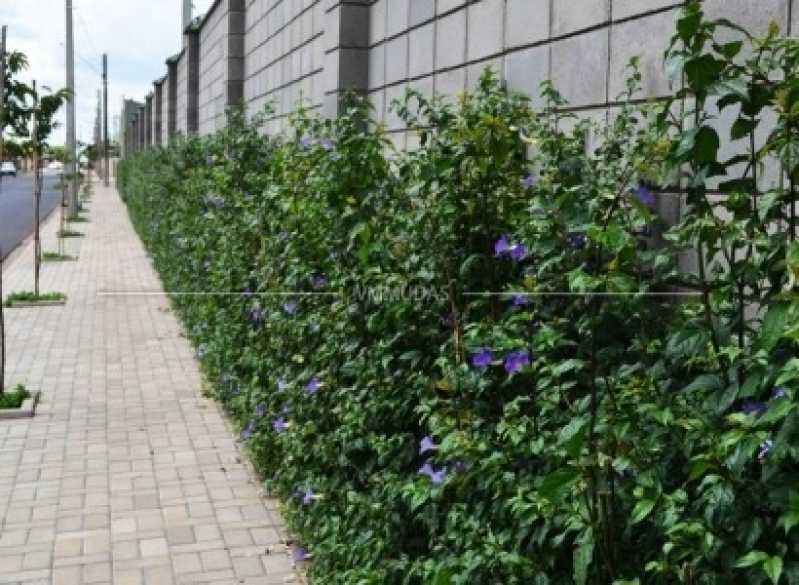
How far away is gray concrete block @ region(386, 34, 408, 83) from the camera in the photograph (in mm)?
5430

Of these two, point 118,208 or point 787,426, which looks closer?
point 787,426

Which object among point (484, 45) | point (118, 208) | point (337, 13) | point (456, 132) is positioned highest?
point (337, 13)

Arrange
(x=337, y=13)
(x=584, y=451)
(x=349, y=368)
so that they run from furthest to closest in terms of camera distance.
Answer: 1. (x=337, y=13)
2. (x=349, y=368)
3. (x=584, y=451)

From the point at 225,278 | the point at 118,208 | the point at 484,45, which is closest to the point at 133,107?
the point at 118,208

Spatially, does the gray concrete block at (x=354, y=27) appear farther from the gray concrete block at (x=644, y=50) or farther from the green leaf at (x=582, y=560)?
the green leaf at (x=582, y=560)

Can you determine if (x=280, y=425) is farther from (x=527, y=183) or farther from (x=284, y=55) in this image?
(x=284, y=55)

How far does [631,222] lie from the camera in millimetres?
2477

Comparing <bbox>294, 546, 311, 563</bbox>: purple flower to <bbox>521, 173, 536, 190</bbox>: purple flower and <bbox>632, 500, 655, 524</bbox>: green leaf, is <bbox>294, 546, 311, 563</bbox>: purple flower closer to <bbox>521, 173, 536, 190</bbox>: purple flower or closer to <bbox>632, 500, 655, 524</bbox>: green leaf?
<bbox>521, 173, 536, 190</bbox>: purple flower

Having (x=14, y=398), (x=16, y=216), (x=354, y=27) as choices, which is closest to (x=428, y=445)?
(x=354, y=27)

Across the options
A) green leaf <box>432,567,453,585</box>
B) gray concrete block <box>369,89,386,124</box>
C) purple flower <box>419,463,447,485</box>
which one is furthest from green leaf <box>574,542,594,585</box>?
gray concrete block <box>369,89,386,124</box>

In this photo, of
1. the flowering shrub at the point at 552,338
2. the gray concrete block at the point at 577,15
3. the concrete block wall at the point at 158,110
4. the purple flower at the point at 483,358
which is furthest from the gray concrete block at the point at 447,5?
the concrete block wall at the point at 158,110

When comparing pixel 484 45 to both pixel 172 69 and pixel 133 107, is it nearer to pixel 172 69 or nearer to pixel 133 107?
pixel 172 69

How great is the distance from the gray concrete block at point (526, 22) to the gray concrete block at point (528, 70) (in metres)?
0.04

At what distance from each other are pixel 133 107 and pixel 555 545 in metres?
37.6
